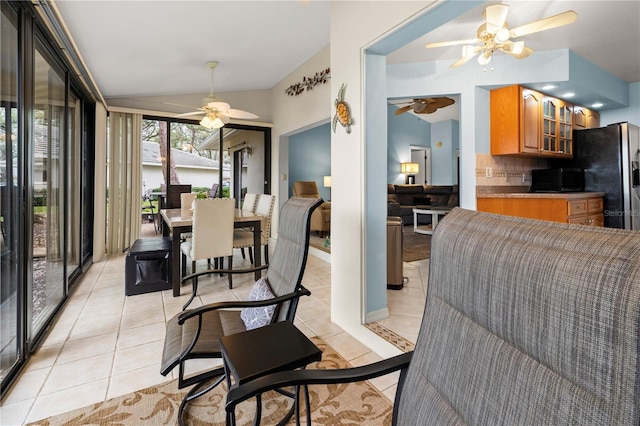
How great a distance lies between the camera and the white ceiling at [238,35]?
8.87ft

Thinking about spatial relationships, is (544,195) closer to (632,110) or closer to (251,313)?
(632,110)

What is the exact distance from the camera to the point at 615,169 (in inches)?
156

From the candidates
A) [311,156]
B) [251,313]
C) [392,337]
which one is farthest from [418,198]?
[251,313]

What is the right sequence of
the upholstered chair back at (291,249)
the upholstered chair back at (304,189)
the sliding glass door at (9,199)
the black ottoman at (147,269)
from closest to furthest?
the upholstered chair back at (291,249) < the sliding glass door at (9,199) < the black ottoman at (147,269) < the upholstered chair back at (304,189)

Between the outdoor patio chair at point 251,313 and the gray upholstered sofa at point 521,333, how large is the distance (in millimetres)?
650

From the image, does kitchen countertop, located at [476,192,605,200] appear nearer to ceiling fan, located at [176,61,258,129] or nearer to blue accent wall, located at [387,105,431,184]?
ceiling fan, located at [176,61,258,129]

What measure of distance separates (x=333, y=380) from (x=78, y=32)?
359cm

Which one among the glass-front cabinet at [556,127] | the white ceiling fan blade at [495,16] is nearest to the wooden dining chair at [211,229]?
the white ceiling fan blade at [495,16]

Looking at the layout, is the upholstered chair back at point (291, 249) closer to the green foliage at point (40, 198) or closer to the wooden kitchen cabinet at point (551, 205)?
the green foliage at point (40, 198)

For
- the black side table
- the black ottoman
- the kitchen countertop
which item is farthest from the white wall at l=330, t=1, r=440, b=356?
the kitchen countertop

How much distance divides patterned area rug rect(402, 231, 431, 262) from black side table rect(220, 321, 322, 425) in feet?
10.3

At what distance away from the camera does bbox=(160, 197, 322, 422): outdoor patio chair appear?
1.31 metres

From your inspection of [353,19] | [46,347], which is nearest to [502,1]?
[353,19]

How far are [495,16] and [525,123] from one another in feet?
5.73
